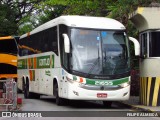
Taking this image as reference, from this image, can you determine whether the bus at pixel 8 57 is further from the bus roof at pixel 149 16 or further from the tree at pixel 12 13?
the bus roof at pixel 149 16

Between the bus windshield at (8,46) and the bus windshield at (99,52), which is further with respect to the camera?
the bus windshield at (8,46)

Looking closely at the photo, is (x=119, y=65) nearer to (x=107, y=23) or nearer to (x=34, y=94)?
(x=107, y=23)

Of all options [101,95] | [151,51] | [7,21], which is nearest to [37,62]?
[101,95]

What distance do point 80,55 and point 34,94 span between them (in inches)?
370

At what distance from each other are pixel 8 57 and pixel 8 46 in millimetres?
787

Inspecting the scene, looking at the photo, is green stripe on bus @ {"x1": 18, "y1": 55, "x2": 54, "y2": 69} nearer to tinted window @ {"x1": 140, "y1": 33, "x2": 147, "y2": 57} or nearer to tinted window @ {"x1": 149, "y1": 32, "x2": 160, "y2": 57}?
tinted window @ {"x1": 140, "y1": 33, "x2": 147, "y2": 57}

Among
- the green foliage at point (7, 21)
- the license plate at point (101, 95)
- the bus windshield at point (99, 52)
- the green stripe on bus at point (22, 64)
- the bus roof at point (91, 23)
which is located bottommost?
the license plate at point (101, 95)

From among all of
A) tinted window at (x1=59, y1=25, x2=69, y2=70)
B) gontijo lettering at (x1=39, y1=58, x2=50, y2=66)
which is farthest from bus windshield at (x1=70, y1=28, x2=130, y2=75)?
gontijo lettering at (x1=39, y1=58, x2=50, y2=66)

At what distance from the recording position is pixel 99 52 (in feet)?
57.8

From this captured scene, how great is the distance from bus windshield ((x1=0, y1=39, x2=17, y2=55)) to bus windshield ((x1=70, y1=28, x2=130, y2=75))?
15.8 m

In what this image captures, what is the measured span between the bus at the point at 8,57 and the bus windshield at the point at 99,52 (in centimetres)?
1571

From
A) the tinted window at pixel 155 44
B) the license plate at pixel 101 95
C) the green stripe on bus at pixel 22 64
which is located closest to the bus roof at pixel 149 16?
the tinted window at pixel 155 44

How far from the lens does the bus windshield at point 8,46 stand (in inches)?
1291

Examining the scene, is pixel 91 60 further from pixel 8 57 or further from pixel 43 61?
pixel 8 57
